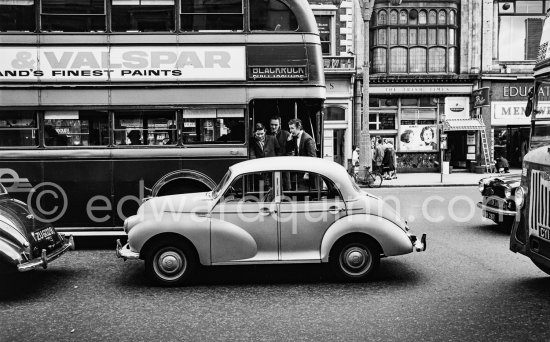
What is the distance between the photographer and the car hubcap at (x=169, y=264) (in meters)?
6.68

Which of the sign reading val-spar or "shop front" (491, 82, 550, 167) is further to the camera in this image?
"shop front" (491, 82, 550, 167)

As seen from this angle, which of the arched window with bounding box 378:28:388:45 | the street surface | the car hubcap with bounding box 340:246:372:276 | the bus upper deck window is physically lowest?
the street surface

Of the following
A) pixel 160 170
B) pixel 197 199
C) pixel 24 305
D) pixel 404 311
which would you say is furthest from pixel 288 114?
pixel 24 305

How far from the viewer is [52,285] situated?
681cm

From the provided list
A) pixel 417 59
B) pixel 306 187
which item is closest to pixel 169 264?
pixel 306 187

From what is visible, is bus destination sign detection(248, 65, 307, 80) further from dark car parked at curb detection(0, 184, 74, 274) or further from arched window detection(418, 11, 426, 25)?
arched window detection(418, 11, 426, 25)

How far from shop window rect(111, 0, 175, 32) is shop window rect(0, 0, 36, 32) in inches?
53.2

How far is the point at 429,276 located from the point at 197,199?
3299mm

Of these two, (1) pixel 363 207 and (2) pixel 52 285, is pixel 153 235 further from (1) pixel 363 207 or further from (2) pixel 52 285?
(1) pixel 363 207

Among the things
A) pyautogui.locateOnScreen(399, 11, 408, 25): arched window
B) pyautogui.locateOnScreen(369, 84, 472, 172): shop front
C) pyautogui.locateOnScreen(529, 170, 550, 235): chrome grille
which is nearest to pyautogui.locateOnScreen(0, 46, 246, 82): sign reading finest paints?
pyautogui.locateOnScreen(529, 170, 550, 235): chrome grille

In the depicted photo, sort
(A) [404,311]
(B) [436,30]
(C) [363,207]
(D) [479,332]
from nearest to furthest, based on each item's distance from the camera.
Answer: (D) [479,332] → (A) [404,311] → (C) [363,207] → (B) [436,30]

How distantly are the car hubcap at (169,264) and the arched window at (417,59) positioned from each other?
962 inches

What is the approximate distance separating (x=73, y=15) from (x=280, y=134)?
401 centimetres

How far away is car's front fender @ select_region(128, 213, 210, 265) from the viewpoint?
6574 millimetres
